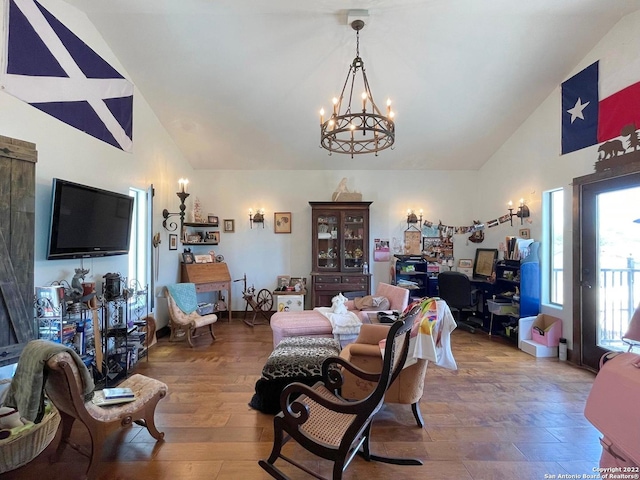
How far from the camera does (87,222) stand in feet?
9.85

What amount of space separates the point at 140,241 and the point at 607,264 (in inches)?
220

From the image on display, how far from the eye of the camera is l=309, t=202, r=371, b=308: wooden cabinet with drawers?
5.46 m

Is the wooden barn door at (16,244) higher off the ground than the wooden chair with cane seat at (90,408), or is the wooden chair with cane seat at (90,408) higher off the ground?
the wooden barn door at (16,244)

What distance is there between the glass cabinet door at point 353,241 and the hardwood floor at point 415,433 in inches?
96.2

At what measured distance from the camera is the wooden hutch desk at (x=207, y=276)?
16.6ft

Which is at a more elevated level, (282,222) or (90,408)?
(282,222)

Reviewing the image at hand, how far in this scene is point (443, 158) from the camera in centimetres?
557

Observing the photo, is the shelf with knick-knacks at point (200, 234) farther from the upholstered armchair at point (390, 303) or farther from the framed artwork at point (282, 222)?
the upholstered armchair at point (390, 303)

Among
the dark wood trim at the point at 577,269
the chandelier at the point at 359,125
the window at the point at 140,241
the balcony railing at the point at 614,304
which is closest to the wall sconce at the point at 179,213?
the window at the point at 140,241

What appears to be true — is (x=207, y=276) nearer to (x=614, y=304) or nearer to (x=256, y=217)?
(x=256, y=217)

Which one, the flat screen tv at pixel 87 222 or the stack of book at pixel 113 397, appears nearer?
the stack of book at pixel 113 397

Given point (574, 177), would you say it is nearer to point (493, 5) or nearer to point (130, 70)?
point (493, 5)

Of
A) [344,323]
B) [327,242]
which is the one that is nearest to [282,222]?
[327,242]

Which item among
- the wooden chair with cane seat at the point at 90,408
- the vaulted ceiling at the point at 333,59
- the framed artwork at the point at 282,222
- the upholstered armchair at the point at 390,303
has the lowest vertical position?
the wooden chair with cane seat at the point at 90,408
